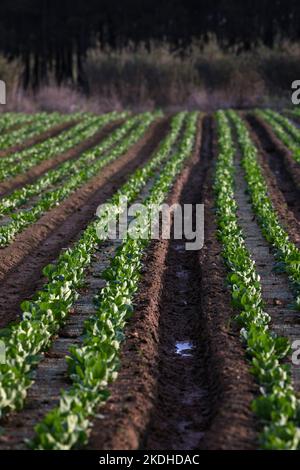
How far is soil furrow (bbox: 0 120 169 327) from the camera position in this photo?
967 cm

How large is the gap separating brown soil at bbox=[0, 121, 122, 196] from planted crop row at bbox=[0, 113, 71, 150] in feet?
5.97

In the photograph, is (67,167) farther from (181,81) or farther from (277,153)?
Result: (181,81)

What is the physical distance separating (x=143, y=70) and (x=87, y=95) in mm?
3200

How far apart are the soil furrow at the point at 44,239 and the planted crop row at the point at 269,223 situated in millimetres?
2943

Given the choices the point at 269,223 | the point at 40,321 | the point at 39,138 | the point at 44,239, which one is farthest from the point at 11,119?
the point at 40,321

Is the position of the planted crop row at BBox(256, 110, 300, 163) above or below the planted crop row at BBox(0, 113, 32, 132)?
above

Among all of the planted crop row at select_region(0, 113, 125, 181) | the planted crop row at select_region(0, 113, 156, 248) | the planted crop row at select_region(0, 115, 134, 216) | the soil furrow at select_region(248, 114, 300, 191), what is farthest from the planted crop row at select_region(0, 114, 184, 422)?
the soil furrow at select_region(248, 114, 300, 191)

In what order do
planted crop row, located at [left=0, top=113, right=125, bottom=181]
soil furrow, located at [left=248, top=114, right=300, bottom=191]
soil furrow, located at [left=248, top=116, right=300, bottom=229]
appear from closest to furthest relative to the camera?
soil furrow, located at [left=248, top=116, right=300, bottom=229], soil furrow, located at [left=248, top=114, right=300, bottom=191], planted crop row, located at [left=0, top=113, right=125, bottom=181]

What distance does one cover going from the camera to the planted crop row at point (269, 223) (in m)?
9.88

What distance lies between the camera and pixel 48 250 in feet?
38.9

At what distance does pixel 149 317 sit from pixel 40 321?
4.62 ft

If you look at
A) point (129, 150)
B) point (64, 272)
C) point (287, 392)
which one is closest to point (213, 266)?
point (64, 272)
